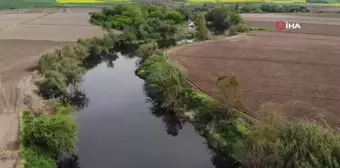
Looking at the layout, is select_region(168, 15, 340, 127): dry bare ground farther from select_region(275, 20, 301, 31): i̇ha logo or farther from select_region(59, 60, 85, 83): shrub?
select_region(59, 60, 85, 83): shrub

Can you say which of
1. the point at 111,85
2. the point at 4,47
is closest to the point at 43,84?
the point at 111,85

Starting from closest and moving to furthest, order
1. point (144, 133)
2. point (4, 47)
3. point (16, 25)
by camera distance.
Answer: point (144, 133) → point (4, 47) → point (16, 25)

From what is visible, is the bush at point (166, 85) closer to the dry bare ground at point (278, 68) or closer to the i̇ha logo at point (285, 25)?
the dry bare ground at point (278, 68)

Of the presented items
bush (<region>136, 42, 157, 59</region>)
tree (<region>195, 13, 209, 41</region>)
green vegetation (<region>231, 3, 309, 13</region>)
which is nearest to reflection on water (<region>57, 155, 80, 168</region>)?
Answer: bush (<region>136, 42, 157, 59</region>)

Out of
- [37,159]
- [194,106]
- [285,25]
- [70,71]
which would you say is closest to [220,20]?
[285,25]

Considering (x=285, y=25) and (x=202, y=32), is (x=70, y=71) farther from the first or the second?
(x=285, y=25)

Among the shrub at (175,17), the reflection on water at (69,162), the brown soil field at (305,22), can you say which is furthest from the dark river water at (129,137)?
the brown soil field at (305,22)

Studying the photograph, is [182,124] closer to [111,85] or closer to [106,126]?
[106,126]
